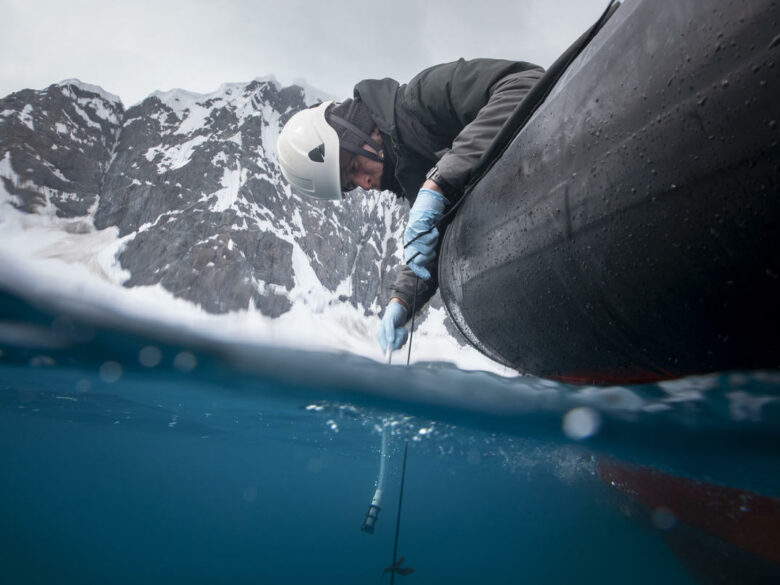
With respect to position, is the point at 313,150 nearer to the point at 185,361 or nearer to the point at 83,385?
the point at 185,361

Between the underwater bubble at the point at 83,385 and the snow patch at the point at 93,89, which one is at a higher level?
the snow patch at the point at 93,89

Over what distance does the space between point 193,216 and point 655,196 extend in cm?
7466

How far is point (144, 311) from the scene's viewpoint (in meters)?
5.31

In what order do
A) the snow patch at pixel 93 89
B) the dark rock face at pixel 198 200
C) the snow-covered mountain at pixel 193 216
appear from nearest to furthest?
the snow-covered mountain at pixel 193 216 < the dark rock face at pixel 198 200 < the snow patch at pixel 93 89

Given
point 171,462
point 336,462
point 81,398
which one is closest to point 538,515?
point 336,462

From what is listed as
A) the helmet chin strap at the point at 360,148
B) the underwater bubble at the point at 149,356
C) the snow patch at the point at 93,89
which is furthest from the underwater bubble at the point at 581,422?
the snow patch at the point at 93,89

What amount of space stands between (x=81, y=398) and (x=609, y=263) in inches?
719

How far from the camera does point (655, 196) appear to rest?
3.24 ft

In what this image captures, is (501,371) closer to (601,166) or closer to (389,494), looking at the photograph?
(601,166)

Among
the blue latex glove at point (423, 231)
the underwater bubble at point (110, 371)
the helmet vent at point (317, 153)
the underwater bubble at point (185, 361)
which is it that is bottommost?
the underwater bubble at point (110, 371)

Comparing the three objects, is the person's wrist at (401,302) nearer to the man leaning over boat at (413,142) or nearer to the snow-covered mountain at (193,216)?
the man leaning over boat at (413,142)

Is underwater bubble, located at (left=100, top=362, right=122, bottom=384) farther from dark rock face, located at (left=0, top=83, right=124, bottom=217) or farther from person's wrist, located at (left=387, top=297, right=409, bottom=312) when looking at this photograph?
dark rock face, located at (left=0, top=83, right=124, bottom=217)

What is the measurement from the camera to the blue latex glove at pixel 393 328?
3.16 meters

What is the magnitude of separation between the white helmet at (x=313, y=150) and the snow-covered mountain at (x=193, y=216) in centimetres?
4477
